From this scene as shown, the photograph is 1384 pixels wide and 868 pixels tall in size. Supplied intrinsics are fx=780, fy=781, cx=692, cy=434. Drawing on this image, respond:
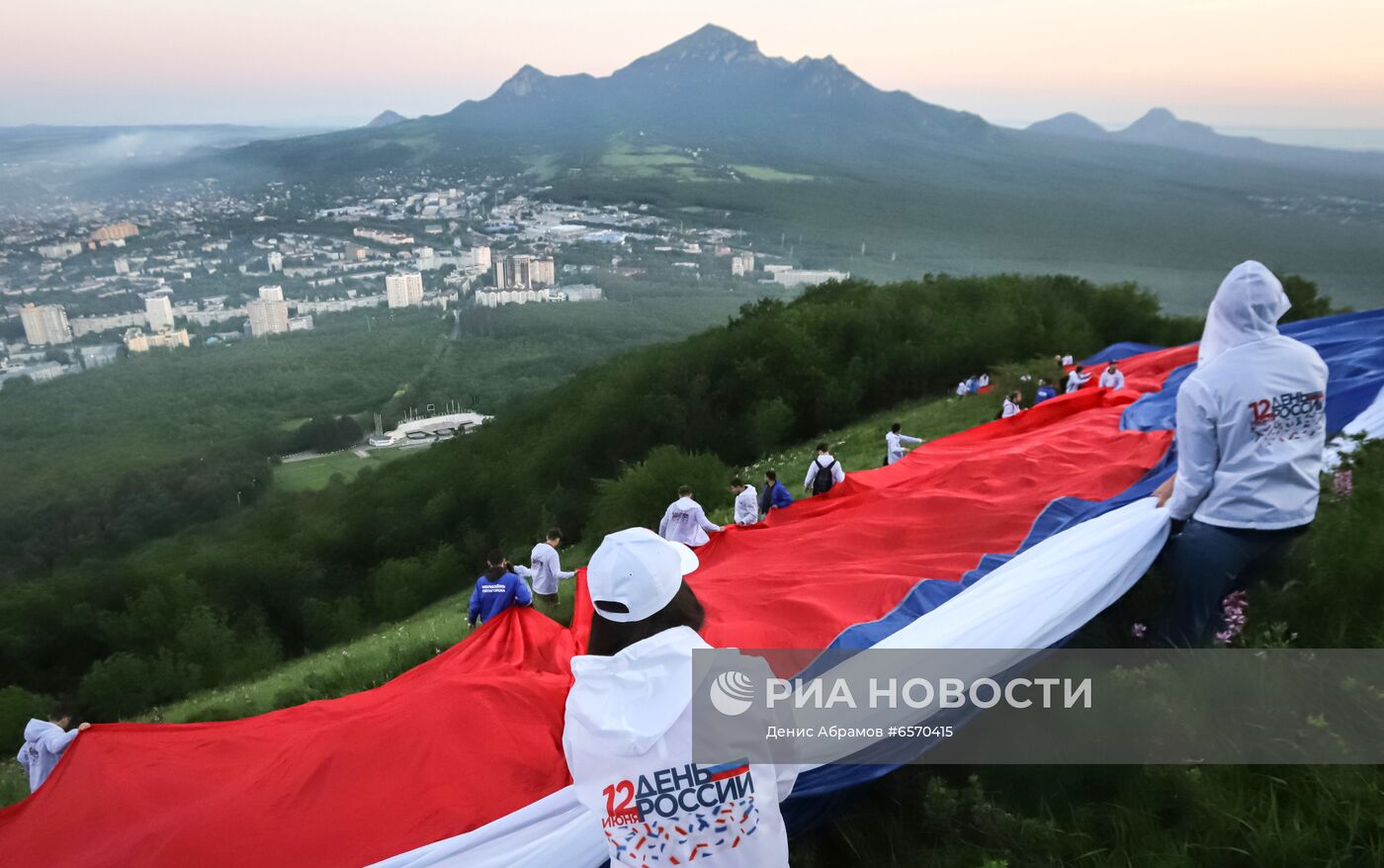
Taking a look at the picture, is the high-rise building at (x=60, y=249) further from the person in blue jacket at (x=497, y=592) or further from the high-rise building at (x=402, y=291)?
the person in blue jacket at (x=497, y=592)

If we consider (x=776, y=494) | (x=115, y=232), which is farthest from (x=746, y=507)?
(x=115, y=232)

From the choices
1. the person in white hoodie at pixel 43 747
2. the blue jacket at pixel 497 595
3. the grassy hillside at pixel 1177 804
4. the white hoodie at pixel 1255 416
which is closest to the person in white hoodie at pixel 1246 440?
the white hoodie at pixel 1255 416

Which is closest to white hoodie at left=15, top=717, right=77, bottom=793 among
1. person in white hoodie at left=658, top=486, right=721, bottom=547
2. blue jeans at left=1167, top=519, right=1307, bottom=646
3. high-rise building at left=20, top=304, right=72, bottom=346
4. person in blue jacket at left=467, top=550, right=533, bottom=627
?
person in blue jacket at left=467, top=550, right=533, bottom=627

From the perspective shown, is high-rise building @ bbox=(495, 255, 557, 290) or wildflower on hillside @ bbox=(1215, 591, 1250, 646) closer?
wildflower on hillside @ bbox=(1215, 591, 1250, 646)

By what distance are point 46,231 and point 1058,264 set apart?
657ft

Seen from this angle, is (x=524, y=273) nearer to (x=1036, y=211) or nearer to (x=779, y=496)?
(x=1036, y=211)

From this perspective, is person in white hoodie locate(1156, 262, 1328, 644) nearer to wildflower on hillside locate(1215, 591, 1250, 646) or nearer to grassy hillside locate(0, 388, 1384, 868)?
wildflower on hillside locate(1215, 591, 1250, 646)

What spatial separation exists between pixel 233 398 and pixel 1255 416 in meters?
108

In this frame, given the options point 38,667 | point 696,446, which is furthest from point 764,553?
point 38,667

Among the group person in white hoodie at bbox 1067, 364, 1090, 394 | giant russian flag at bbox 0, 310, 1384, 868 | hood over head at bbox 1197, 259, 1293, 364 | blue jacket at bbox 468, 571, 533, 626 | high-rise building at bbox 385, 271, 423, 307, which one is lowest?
high-rise building at bbox 385, 271, 423, 307

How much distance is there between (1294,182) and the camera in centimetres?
14900

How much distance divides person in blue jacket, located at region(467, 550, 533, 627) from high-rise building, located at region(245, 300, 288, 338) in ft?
440

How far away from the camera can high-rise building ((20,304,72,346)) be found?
121 meters

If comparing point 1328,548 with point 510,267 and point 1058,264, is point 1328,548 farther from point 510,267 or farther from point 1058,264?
point 510,267
